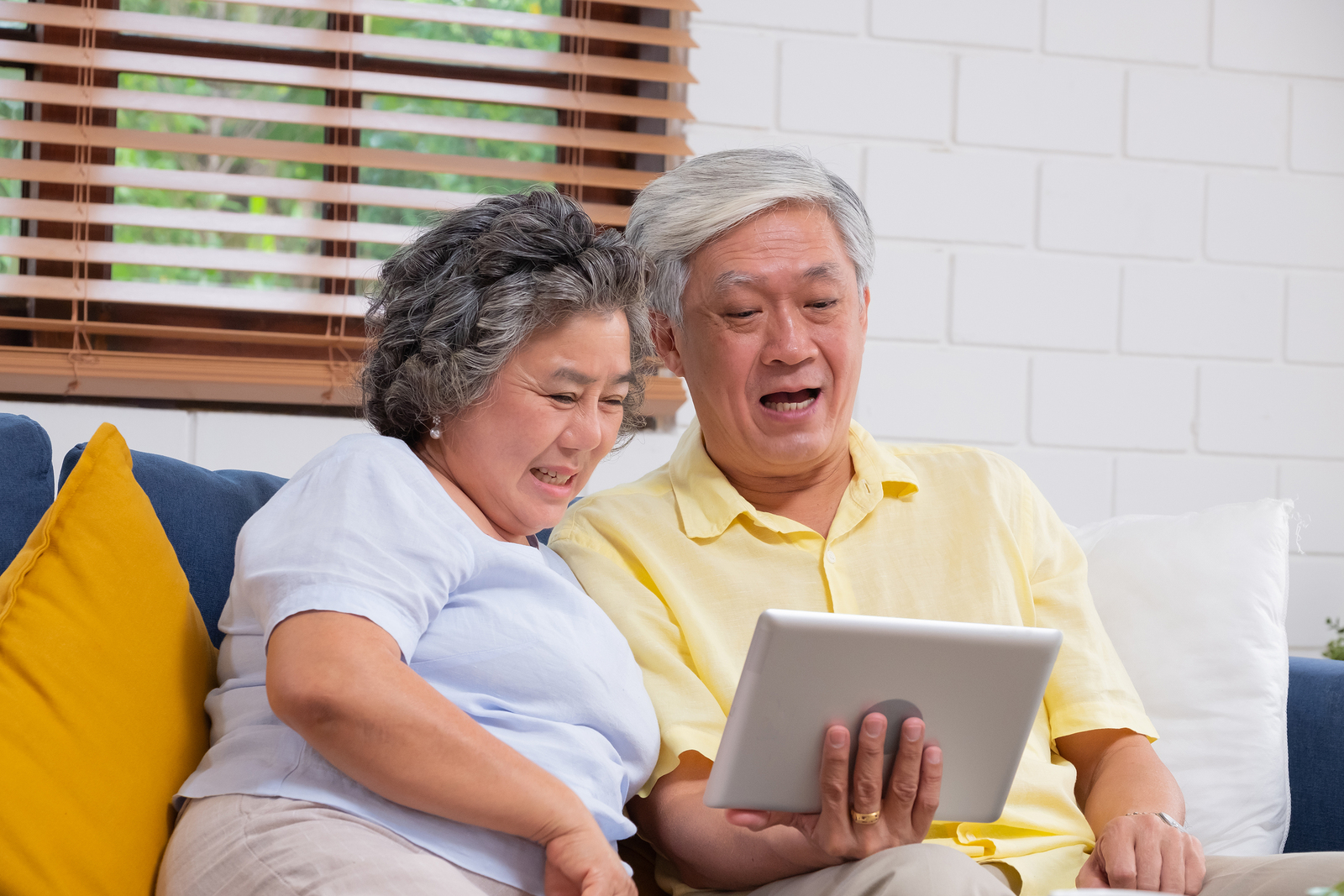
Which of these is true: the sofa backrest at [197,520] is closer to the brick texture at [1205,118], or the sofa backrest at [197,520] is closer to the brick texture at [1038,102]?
the brick texture at [1038,102]

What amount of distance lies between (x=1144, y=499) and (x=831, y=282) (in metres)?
1.00

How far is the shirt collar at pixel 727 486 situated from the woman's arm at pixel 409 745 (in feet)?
1.48

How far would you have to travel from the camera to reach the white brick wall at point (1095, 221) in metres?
2.02

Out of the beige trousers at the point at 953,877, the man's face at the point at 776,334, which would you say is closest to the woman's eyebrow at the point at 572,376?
the man's face at the point at 776,334

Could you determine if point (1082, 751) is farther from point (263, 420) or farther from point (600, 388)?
point (263, 420)

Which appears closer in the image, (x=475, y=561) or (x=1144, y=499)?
(x=475, y=561)

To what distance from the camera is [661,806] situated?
3.97 feet

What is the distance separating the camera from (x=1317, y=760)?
1.46 meters

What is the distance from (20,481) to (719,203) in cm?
85

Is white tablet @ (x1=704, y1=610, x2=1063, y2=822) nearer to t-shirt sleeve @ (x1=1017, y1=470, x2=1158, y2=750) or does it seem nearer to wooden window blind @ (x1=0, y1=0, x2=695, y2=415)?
t-shirt sleeve @ (x1=1017, y1=470, x2=1158, y2=750)

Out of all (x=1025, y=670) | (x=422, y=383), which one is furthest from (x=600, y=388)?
(x=1025, y=670)

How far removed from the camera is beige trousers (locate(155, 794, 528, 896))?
902mm

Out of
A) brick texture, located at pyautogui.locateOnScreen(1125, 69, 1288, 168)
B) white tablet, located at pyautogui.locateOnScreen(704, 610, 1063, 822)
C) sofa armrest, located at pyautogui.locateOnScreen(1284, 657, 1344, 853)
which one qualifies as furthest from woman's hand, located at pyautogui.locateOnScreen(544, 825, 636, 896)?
brick texture, located at pyautogui.locateOnScreen(1125, 69, 1288, 168)

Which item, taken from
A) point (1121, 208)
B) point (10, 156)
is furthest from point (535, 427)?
point (1121, 208)
